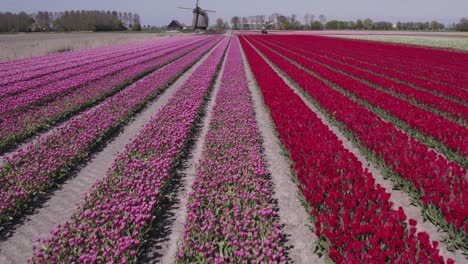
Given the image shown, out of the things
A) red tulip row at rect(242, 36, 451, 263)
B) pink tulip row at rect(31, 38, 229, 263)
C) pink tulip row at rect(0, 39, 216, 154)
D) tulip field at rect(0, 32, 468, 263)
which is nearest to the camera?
red tulip row at rect(242, 36, 451, 263)

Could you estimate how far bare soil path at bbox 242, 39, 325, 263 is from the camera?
4723mm

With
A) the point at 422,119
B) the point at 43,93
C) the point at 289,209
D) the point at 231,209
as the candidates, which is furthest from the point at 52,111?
the point at 422,119

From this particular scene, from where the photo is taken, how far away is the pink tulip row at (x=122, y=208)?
434 cm

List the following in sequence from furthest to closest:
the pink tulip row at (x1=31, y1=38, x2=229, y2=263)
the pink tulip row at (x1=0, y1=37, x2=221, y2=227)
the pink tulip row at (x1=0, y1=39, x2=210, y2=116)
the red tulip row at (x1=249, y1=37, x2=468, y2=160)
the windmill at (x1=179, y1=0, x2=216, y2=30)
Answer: the windmill at (x1=179, y1=0, x2=216, y2=30) < the pink tulip row at (x1=0, y1=39, x2=210, y2=116) < the red tulip row at (x1=249, y1=37, x2=468, y2=160) < the pink tulip row at (x1=0, y1=37, x2=221, y2=227) < the pink tulip row at (x1=31, y1=38, x2=229, y2=263)

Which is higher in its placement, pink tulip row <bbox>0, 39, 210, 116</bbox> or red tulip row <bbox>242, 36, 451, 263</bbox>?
pink tulip row <bbox>0, 39, 210, 116</bbox>

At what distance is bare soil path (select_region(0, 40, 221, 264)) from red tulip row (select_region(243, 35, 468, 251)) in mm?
6750

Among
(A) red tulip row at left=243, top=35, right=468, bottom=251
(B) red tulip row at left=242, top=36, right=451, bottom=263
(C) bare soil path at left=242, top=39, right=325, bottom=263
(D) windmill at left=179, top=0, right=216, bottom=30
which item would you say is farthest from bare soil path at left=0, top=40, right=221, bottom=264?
(D) windmill at left=179, top=0, right=216, bottom=30

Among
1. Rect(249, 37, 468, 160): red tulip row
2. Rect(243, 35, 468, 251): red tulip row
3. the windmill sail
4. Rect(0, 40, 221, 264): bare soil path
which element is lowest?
Rect(0, 40, 221, 264): bare soil path

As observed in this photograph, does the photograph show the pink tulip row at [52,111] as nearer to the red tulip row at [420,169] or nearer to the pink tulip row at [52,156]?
the pink tulip row at [52,156]

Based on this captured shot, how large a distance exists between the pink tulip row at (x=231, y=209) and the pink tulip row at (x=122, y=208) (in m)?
0.78

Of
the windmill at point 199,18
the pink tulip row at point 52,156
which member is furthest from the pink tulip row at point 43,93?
the windmill at point 199,18

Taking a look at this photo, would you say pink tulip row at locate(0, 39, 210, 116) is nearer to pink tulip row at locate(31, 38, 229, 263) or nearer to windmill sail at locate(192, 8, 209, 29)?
pink tulip row at locate(31, 38, 229, 263)

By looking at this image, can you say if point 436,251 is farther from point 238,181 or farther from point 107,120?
point 107,120

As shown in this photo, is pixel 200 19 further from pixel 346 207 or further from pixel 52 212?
pixel 346 207
